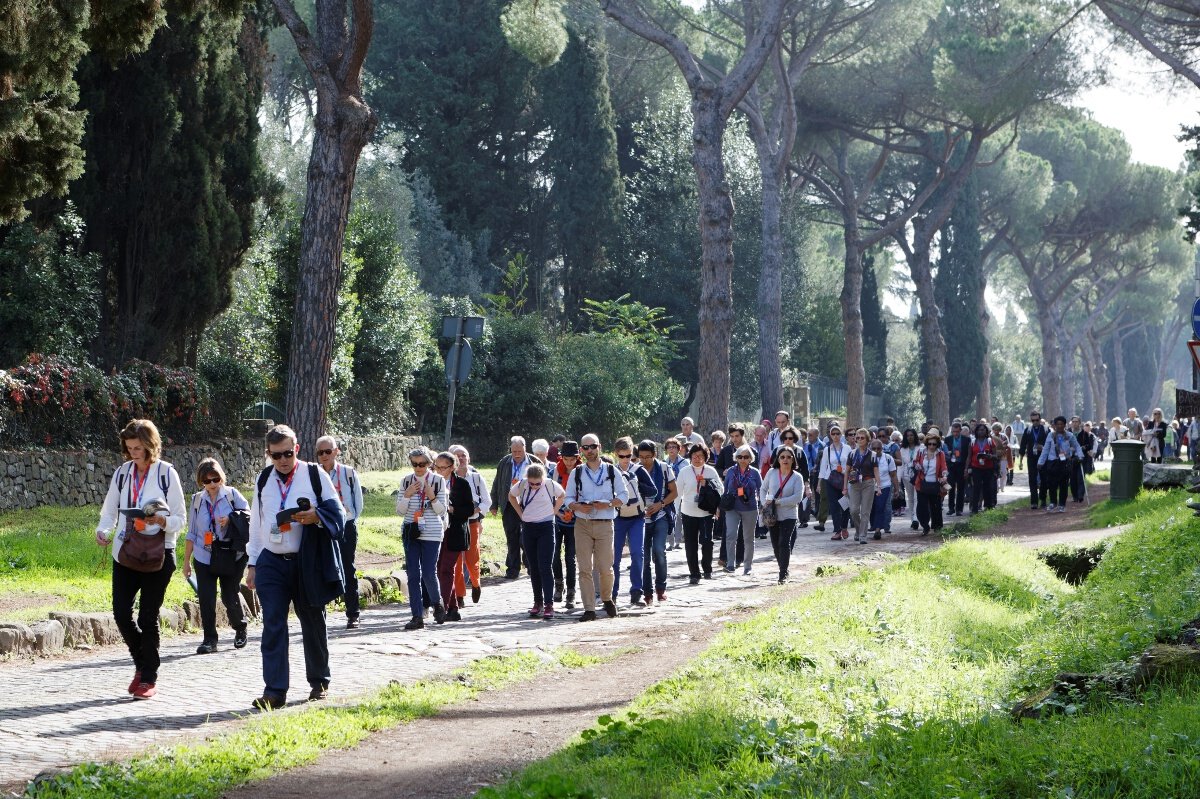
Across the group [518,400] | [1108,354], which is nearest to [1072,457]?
[518,400]

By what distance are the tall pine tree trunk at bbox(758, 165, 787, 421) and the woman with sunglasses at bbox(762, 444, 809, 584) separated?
16533 mm

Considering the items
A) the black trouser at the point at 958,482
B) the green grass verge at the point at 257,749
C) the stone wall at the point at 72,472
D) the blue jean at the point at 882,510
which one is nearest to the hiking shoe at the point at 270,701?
the green grass verge at the point at 257,749

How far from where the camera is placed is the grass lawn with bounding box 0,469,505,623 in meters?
12.1

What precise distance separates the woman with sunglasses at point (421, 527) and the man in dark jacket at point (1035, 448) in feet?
51.9

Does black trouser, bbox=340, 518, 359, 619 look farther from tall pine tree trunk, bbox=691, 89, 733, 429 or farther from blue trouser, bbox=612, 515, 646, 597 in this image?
tall pine tree trunk, bbox=691, 89, 733, 429

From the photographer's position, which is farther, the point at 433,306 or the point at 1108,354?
the point at 1108,354

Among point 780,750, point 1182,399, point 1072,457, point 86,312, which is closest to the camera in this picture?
point 780,750

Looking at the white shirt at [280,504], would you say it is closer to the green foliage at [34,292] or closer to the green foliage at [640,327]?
the green foliage at [34,292]

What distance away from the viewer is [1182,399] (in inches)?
703

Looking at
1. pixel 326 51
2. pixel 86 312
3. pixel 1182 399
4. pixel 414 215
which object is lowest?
pixel 1182 399

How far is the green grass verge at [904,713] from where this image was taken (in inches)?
227

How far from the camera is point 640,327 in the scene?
125 feet

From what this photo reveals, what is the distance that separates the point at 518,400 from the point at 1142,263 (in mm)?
39492

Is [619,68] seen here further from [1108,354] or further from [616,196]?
[1108,354]
